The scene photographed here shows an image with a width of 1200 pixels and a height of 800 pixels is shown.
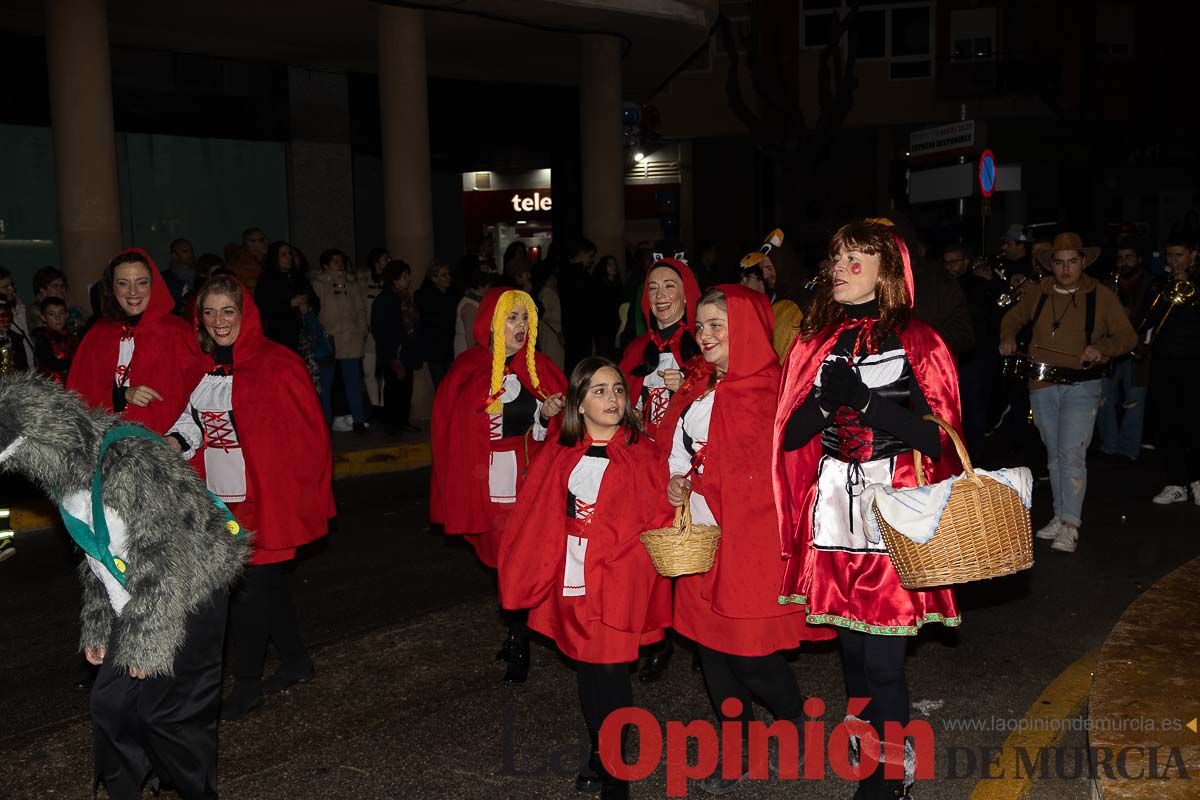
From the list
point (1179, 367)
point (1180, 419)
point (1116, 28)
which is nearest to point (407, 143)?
point (1179, 367)

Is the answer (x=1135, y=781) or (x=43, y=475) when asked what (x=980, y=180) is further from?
(x=43, y=475)

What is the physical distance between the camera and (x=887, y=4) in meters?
34.1

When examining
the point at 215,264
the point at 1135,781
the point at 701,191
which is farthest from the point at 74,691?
the point at 701,191

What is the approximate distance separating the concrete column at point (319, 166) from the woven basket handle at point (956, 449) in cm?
1557

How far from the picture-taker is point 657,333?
6207 mm

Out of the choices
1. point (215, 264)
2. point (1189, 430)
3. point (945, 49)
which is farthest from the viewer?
point (945, 49)

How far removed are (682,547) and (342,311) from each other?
9339 millimetres

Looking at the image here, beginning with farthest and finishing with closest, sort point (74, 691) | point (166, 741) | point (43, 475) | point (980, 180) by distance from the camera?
point (980, 180)
point (74, 691)
point (166, 741)
point (43, 475)

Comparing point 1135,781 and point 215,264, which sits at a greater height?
point 215,264

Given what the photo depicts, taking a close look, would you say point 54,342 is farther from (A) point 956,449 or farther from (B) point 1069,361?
(A) point 956,449

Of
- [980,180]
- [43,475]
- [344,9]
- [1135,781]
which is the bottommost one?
[1135,781]

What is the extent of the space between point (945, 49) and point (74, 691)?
32.2 metres

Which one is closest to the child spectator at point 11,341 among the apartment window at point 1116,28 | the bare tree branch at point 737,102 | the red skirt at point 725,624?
the red skirt at point 725,624

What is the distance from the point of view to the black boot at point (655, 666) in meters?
5.83
